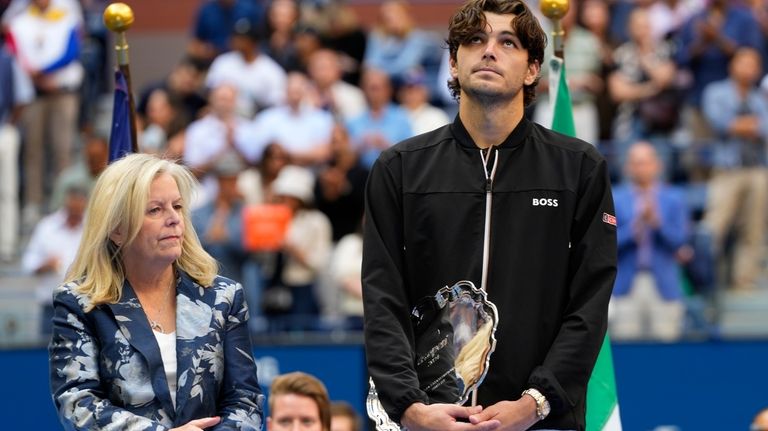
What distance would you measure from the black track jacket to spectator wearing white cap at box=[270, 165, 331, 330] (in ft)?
20.0

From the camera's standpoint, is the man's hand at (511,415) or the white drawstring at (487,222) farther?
the white drawstring at (487,222)

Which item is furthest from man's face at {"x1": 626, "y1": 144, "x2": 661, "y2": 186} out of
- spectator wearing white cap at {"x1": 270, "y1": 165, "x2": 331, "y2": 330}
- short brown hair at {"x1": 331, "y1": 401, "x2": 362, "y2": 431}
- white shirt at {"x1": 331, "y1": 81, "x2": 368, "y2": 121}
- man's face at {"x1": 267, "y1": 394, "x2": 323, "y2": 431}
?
man's face at {"x1": 267, "y1": 394, "x2": 323, "y2": 431}

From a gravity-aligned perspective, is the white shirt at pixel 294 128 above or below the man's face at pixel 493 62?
above

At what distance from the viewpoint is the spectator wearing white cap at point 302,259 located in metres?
10.9

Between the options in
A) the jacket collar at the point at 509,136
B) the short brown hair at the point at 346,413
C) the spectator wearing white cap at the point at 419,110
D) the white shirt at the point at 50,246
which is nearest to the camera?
the jacket collar at the point at 509,136

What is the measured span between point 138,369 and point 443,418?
95cm

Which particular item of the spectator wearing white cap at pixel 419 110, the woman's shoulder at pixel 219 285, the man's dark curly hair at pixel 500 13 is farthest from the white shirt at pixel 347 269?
the man's dark curly hair at pixel 500 13

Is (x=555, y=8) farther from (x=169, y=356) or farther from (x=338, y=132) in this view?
(x=338, y=132)

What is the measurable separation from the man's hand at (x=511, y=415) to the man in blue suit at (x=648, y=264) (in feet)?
20.1

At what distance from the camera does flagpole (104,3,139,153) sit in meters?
5.70

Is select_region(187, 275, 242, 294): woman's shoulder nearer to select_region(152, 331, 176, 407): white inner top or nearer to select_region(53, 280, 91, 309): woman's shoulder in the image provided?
select_region(152, 331, 176, 407): white inner top

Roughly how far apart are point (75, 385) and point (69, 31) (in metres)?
9.03

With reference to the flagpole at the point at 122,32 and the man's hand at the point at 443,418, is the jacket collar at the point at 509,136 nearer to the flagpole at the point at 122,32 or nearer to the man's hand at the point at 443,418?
the man's hand at the point at 443,418

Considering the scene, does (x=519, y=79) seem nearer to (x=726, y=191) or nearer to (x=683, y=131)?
(x=726, y=191)
